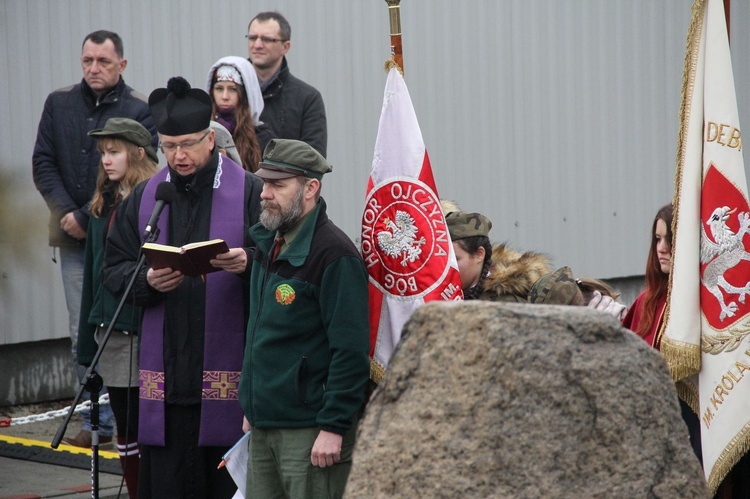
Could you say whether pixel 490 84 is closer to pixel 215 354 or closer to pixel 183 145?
pixel 183 145

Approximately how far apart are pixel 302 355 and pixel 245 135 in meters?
2.22

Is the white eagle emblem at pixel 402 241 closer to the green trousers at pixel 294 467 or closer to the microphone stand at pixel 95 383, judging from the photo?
the green trousers at pixel 294 467

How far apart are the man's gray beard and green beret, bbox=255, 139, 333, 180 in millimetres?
94

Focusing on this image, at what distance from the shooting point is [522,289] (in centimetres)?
456

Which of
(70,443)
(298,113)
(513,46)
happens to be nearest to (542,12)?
(513,46)

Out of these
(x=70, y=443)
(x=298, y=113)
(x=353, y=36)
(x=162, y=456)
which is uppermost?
(x=353, y=36)

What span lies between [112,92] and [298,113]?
3.54 ft

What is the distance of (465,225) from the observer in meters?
4.67

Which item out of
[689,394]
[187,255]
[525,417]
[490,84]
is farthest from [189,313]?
[490,84]

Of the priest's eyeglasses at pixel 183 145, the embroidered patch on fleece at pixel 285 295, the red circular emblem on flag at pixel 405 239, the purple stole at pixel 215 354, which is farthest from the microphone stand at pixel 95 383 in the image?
the red circular emblem on flag at pixel 405 239

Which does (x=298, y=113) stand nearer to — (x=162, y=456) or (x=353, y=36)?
(x=162, y=456)

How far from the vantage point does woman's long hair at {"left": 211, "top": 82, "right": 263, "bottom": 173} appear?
5.98m

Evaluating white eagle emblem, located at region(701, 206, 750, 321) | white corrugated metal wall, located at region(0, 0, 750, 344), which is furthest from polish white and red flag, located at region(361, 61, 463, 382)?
white corrugated metal wall, located at region(0, 0, 750, 344)

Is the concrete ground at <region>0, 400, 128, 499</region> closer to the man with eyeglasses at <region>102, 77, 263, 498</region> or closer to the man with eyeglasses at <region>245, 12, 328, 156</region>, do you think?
the man with eyeglasses at <region>102, 77, 263, 498</region>
